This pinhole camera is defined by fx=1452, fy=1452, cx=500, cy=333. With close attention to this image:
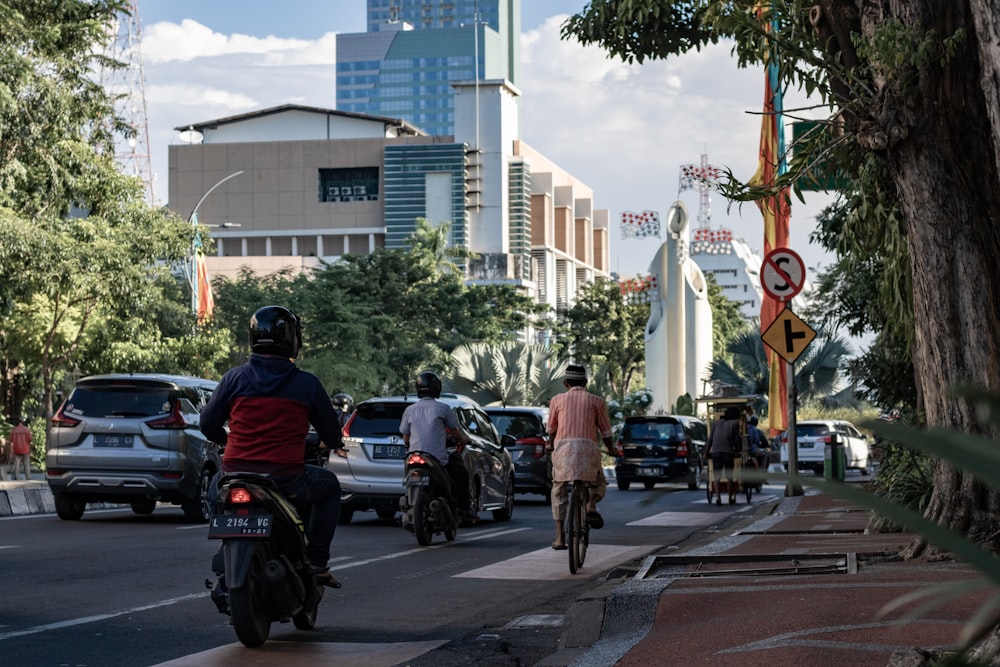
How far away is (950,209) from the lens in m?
10.3

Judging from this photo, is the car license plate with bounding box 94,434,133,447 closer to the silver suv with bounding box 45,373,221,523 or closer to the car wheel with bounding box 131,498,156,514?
the silver suv with bounding box 45,373,221,523

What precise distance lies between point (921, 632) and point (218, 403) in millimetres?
3566

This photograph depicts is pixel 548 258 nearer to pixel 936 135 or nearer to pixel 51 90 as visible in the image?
pixel 51 90

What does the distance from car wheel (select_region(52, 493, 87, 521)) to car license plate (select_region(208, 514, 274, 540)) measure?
12.2 m

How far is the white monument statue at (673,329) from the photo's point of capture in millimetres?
69000

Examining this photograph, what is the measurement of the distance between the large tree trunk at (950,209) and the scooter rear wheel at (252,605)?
17.1 feet

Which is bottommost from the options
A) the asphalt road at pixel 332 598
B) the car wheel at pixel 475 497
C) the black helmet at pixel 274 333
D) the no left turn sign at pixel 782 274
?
the asphalt road at pixel 332 598

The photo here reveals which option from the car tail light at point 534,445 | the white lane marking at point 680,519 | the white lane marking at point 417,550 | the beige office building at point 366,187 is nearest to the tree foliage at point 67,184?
the car tail light at point 534,445

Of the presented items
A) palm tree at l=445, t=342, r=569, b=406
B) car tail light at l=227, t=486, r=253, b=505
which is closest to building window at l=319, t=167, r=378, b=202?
palm tree at l=445, t=342, r=569, b=406

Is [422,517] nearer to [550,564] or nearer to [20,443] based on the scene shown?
[550,564]

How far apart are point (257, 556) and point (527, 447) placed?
715 inches

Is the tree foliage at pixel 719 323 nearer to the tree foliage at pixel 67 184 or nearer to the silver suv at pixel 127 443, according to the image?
the tree foliage at pixel 67 184

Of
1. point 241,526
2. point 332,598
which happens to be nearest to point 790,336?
point 332,598

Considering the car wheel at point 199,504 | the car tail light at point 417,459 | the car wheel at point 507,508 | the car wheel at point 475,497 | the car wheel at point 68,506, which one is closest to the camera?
the car tail light at point 417,459
